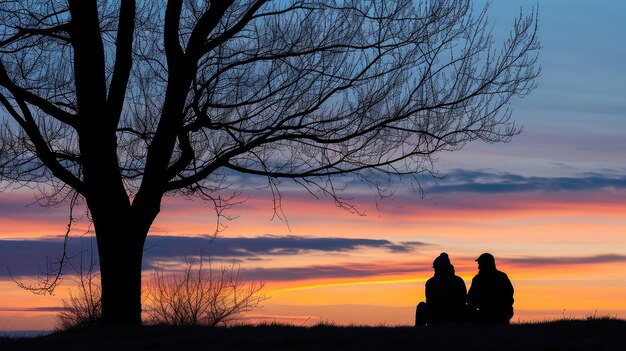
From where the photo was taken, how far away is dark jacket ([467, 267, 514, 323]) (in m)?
13.5

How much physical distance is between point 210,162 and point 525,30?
254 inches

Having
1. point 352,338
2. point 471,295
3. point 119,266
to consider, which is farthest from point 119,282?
point 471,295

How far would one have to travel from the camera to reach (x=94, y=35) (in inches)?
623

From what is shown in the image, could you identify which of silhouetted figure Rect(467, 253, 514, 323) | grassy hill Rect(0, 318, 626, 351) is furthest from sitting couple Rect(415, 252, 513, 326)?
grassy hill Rect(0, 318, 626, 351)

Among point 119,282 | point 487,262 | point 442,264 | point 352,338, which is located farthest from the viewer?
point 119,282

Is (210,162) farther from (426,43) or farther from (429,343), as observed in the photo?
(429,343)

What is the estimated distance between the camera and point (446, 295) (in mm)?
13750

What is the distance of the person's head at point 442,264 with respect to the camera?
13820mm

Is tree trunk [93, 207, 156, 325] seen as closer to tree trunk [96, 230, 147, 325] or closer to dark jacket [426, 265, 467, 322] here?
tree trunk [96, 230, 147, 325]

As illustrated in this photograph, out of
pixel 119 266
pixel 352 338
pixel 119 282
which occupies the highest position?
pixel 119 266

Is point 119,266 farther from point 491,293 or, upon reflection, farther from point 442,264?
point 491,293

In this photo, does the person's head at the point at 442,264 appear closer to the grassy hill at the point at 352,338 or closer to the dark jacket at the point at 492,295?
the dark jacket at the point at 492,295

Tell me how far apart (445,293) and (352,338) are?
231 cm

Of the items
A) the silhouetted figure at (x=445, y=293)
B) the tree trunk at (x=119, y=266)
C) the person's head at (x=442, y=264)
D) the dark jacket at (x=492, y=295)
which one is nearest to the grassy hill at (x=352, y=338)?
the dark jacket at (x=492, y=295)
